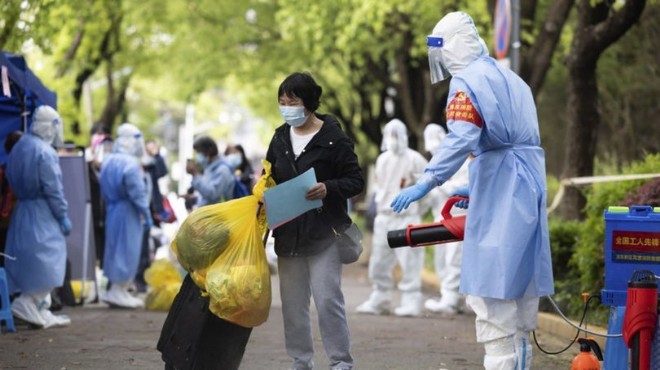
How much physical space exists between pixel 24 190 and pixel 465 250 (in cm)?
586

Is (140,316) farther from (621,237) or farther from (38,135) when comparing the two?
(621,237)

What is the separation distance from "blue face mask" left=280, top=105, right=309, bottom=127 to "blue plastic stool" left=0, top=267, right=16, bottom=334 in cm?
439

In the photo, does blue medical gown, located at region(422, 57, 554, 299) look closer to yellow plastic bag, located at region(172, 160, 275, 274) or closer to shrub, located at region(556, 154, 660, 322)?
yellow plastic bag, located at region(172, 160, 275, 274)

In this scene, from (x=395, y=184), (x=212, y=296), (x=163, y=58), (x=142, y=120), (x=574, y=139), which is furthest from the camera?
(x=142, y=120)

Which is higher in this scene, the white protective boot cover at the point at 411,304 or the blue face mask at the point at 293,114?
the blue face mask at the point at 293,114

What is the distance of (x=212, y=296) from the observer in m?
7.35

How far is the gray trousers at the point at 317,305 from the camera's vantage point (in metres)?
7.61

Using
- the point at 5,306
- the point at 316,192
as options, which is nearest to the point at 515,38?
the point at 5,306

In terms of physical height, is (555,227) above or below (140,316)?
above

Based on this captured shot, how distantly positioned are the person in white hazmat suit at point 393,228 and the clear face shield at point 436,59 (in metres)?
6.88

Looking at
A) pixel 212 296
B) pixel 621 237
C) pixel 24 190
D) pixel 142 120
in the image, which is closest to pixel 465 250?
pixel 621 237

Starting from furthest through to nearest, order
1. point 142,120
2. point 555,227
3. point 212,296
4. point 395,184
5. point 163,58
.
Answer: point 142,120
point 163,58
point 395,184
point 555,227
point 212,296

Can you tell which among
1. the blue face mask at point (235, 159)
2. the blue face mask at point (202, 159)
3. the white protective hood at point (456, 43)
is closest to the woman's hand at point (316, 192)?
the white protective hood at point (456, 43)

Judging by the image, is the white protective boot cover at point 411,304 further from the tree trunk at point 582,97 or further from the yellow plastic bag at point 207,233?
the yellow plastic bag at point 207,233
